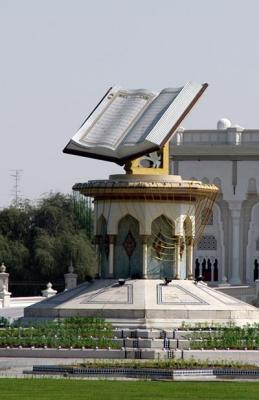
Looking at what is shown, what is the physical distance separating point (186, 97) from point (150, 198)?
118 inches

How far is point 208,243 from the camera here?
96.8 metres

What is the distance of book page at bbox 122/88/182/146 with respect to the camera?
4819 cm

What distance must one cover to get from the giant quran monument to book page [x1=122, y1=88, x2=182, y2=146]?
0.03m

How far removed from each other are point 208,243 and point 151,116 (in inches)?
1891

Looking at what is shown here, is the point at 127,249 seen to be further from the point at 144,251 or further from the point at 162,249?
the point at 162,249

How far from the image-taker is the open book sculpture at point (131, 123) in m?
48.0

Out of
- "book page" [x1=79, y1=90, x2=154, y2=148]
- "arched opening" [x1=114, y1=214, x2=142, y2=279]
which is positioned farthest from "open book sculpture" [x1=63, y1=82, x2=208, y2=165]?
"arched opening" [x1=114, y1=214, x2=142, y2=279]

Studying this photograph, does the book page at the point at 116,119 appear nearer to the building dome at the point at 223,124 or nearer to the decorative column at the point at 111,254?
the decorative column at the point at 111,254

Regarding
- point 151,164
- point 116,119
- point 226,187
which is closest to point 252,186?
point 226,187

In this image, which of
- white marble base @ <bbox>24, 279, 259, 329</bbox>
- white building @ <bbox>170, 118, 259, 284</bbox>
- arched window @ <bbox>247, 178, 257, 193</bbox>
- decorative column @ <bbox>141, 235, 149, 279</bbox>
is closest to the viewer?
white marble base @ <bbox>24, 279, 259, 329</bbox>

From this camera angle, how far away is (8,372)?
3684cm

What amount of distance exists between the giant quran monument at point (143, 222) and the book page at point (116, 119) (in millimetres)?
39

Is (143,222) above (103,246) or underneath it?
above

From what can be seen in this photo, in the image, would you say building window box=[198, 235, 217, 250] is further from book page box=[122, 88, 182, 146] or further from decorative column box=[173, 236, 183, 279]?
decorative column box=[173, 236, 183, 279]
